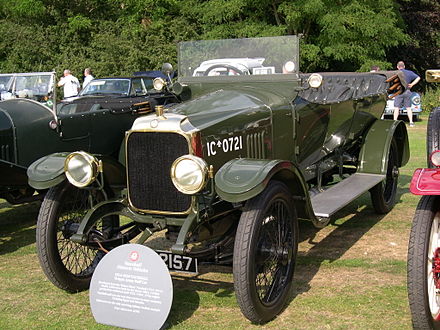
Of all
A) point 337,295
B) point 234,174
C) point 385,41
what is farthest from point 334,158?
point 385,41

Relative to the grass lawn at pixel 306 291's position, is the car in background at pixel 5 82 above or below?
above

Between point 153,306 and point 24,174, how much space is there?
9.80 feet

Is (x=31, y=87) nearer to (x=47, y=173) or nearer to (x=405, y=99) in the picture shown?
(x=47, y=173)

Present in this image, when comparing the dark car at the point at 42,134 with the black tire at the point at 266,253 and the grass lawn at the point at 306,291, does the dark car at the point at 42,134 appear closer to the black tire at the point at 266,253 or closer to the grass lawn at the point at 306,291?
the grass lawn at the point at 306,291

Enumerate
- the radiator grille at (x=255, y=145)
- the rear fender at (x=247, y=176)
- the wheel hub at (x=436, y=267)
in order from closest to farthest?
the wheel hub at (x=436, y=267), the rear fender at (x=247, y=176), the radiator grille at (x=255, y=145)

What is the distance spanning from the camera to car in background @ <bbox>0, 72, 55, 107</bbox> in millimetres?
6602

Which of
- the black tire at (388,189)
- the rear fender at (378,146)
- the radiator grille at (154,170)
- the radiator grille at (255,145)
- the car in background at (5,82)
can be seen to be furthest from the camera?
the car in background at (5,82)

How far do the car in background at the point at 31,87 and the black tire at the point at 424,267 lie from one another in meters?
4.41

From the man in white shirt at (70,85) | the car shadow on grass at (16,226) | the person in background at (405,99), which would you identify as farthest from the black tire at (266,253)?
the person in background at (405,99)

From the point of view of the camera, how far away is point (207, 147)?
4.31 m

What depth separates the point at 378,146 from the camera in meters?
6.55

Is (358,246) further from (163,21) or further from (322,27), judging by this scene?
(163,21)

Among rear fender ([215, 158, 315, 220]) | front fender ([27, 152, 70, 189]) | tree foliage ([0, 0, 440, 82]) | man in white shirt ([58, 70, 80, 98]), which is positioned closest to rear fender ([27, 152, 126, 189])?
front fender ([27, 152, 70, 189])

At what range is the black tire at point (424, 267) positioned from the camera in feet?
11.1
